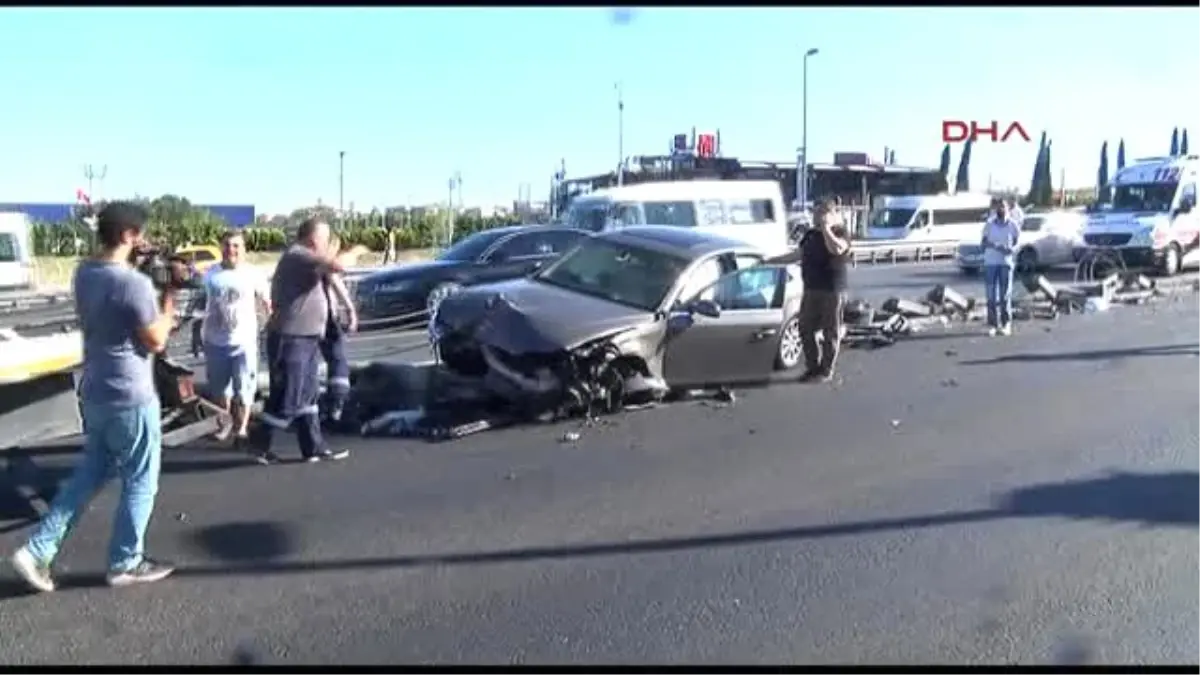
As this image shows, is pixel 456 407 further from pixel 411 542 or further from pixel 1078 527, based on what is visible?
pixel 1078 527

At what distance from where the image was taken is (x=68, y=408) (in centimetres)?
732

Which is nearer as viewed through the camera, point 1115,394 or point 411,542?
point 411,542

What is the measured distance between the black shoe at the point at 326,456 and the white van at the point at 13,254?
2486 cm

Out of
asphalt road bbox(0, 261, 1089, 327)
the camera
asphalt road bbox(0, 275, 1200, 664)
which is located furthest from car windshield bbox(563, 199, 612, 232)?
the camera

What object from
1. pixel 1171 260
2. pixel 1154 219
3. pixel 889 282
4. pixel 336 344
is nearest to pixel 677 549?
pixel 336 344

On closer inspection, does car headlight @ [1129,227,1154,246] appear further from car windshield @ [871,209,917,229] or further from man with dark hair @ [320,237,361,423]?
man with dark hair @ [320,237,361,423]

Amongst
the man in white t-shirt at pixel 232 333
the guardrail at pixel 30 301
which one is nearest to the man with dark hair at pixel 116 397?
the man in white t-shirt at pixel 232 333

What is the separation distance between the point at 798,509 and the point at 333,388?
3897mm

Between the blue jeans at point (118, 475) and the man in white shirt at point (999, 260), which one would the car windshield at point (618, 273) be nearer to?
the blue jeans at point (118, 475)

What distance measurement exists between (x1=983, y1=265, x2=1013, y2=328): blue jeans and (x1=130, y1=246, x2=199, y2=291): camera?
10428 millimetres

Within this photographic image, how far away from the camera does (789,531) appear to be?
610cm

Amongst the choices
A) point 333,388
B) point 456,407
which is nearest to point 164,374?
point 333,388

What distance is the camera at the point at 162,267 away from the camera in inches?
295

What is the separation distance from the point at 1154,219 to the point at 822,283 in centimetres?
1910
